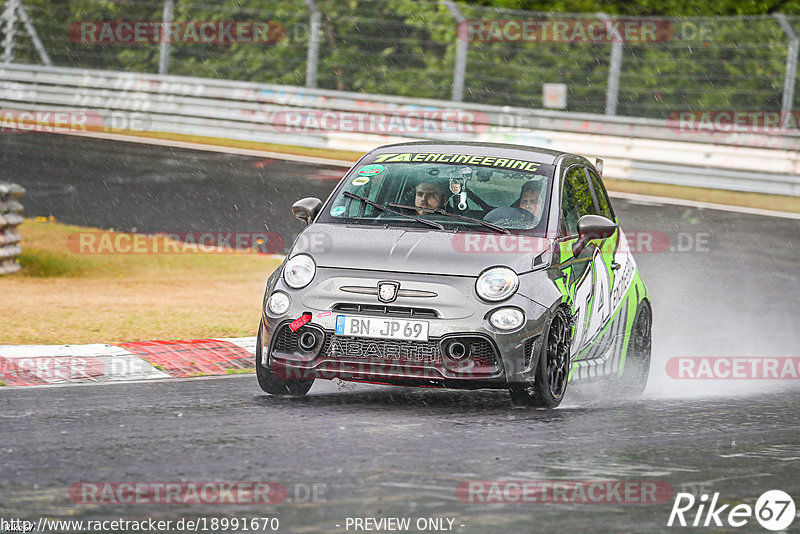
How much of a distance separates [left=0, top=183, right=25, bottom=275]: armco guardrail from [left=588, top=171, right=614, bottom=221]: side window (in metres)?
6.82

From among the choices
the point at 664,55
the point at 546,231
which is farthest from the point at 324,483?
the point at 664,55

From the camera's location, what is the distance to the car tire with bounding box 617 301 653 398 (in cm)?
984

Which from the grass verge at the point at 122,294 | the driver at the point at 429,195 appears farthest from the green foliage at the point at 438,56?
the driver at the point at 429,195

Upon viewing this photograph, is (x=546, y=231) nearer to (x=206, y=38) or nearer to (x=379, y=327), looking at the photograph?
(x=379, y=327)

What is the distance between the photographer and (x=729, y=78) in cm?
2188

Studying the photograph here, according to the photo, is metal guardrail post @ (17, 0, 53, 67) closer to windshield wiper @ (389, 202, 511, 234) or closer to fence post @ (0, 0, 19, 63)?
fence post @ (0, 0, 19, 63)

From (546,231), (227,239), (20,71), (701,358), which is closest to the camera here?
(546,231)

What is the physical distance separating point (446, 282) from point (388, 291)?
34 cm

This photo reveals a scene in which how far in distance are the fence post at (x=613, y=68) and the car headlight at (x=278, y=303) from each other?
47.0 ft

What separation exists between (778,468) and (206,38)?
19780mm

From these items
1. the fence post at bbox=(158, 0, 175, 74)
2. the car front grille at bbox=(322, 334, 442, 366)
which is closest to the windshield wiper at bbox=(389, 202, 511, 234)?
the car front grille at bbox=(322, 334, 442, 366)

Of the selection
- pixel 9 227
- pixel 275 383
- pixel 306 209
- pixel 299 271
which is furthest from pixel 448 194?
pixel 9 227
